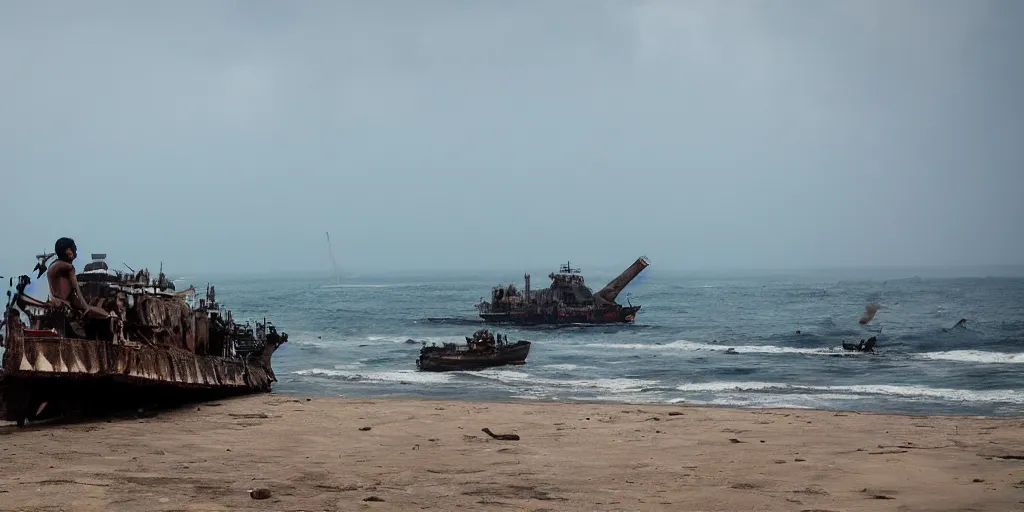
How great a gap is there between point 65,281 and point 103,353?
4.70ft

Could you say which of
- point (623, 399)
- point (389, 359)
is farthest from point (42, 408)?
point (389, 359)

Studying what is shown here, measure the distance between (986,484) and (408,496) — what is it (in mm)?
6607

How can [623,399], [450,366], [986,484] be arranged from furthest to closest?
[450,366] < [623,399] < [986,484]

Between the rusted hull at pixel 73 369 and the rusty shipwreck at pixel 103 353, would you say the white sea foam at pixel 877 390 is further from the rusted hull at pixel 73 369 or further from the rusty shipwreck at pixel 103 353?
the rusted hull at pixel 73 369

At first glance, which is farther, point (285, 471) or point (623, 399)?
point (623, 399)

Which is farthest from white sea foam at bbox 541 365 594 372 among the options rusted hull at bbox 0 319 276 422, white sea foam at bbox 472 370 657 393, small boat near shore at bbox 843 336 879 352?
rusted hull at bbox 0 319 276 422

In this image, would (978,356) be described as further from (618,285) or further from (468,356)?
(618,285)

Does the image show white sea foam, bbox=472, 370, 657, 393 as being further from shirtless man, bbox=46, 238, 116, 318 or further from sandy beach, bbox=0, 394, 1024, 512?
shirtless man, bbox=46, 238, 116, 318

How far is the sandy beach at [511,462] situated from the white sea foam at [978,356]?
26937 millimetres

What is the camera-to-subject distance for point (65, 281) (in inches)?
623

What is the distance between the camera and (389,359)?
45562 mm

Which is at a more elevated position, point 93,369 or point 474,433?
point 93,369

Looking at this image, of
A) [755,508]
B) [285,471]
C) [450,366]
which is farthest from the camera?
[450,366]

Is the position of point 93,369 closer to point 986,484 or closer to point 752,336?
point 986,484
